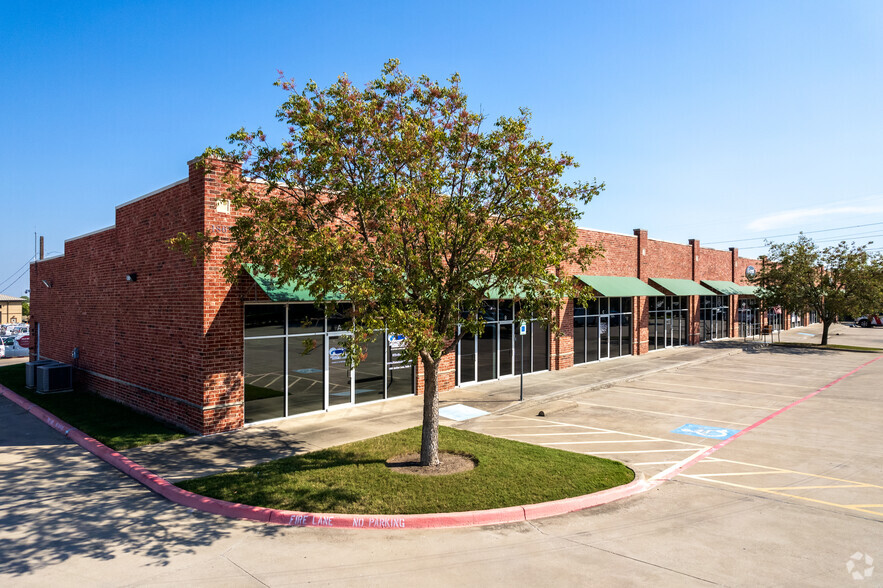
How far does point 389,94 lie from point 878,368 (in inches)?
1080

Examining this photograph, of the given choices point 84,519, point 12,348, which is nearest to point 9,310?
point 12,348

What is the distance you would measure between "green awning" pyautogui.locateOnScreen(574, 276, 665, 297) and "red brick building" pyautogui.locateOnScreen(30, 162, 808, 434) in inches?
5.3

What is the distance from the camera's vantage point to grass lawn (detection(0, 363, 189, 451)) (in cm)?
1187

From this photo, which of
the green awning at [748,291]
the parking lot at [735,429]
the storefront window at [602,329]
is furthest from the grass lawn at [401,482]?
the green awning at [748,291]

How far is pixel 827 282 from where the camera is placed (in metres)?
36.3

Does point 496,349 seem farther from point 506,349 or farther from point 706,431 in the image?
point 706,431

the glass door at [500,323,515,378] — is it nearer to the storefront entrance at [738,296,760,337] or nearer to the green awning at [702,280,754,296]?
the green awning at [702,280,754,296]

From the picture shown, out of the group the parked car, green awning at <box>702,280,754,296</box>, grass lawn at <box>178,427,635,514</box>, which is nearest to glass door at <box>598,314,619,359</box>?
green awning at <box>702,280,754,296</box>

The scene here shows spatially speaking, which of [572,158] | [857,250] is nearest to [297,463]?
[572,158]

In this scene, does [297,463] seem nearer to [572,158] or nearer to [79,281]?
[572,158]

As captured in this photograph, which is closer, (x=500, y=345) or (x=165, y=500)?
(x=165, y=500)

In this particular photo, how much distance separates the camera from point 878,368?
83.1ft

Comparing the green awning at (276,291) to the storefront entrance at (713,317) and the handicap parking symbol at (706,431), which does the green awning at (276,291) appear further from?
the storefront entrance at (713,317)

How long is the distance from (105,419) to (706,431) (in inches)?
588
